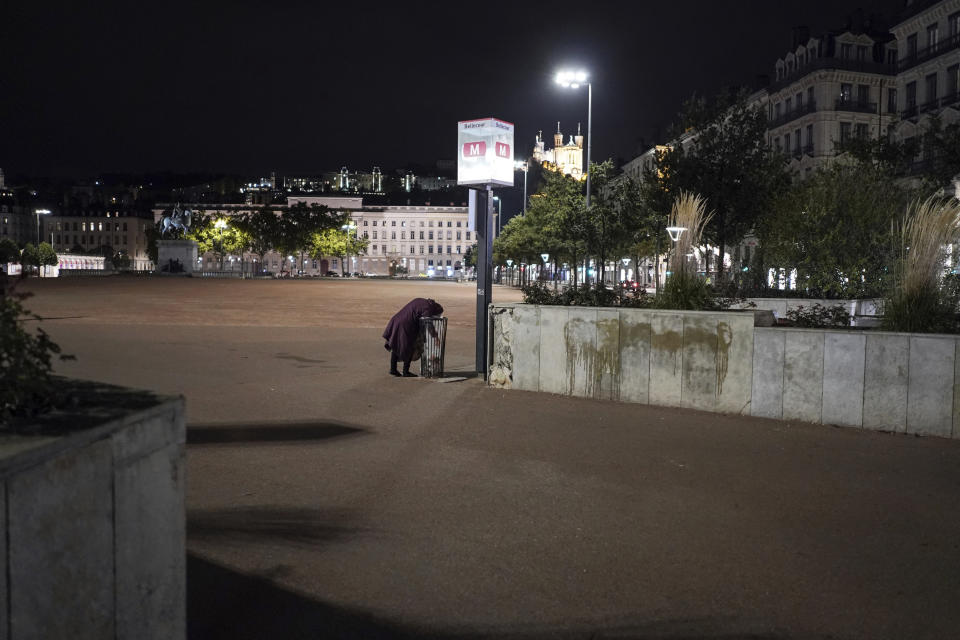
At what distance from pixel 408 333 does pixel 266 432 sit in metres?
4.57

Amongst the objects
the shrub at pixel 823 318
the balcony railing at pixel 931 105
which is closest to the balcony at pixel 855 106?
the balcony railing at pixel 931 105

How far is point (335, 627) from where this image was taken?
387 cm

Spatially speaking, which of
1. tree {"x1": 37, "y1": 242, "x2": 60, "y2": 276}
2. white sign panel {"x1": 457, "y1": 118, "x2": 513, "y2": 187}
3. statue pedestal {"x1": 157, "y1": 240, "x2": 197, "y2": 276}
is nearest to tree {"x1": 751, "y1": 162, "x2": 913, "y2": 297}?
white sign panel {"x1": 457, "y1": 118, "x2": 513, "y2": 187}

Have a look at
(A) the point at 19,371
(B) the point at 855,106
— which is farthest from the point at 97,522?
(B) the point at 855,106

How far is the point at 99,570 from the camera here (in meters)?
2.65

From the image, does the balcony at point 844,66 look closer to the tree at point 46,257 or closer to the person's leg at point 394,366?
the person's leg at point 394,366

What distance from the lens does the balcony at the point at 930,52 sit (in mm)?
41781

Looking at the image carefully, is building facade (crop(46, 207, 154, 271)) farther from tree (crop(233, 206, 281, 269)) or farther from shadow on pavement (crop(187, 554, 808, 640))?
shadow on pavement (crop(187, 554, 808, 640))

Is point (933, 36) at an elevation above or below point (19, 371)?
above

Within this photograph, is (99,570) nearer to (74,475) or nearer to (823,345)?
(74,475)

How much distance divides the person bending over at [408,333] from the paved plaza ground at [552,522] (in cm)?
190

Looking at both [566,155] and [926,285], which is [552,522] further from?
[566,155]

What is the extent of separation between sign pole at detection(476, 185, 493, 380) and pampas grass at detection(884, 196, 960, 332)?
5.41 meters

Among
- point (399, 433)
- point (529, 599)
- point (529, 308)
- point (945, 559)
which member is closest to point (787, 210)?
point (529, 308)
